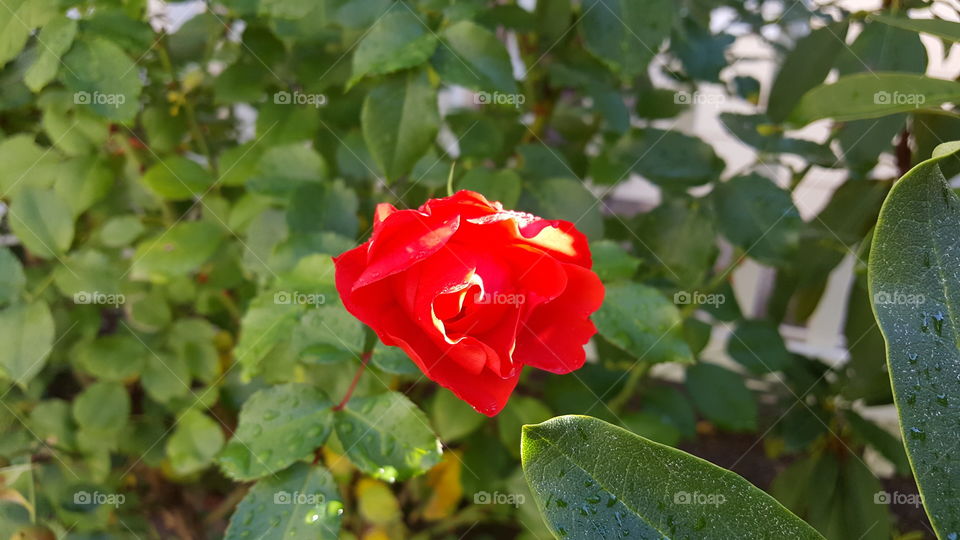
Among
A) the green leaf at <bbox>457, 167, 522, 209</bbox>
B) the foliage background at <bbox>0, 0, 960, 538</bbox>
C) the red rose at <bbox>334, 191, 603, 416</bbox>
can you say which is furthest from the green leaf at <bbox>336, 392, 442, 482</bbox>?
the green leaf at <bbox>457, 167, 522, 209</bbox>

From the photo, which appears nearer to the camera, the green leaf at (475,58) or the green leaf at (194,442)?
the green leaf at (475,58)

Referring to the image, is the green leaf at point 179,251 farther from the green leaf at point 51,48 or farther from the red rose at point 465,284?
the red rose at point 465,284

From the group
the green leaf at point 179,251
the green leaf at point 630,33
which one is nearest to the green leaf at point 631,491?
the green leaf at point 630,33

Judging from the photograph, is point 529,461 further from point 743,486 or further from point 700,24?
point 700,24

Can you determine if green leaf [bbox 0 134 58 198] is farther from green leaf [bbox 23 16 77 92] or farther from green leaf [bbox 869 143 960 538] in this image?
green leaf [bbox 869 143 960 538]

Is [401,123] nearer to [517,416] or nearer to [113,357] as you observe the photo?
[517,416]
